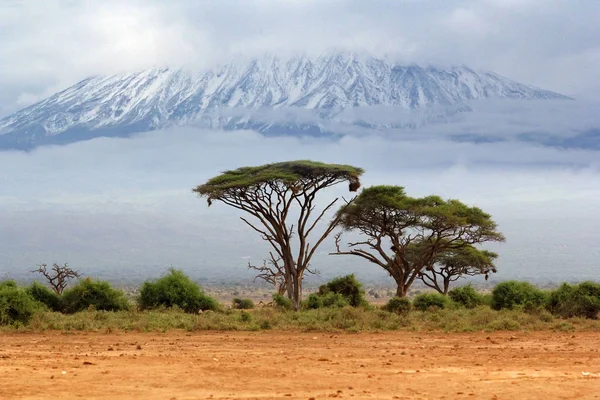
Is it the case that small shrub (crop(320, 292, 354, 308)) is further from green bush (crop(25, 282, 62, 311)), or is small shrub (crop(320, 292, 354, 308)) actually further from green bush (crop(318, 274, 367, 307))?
green bush (crop(25, 282, 62, 311))

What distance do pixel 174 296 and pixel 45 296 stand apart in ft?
17.8

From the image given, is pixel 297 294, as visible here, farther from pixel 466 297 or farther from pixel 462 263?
pixel 462 263

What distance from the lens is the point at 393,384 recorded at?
11.5 metres

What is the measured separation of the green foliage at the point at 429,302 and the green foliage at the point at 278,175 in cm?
661

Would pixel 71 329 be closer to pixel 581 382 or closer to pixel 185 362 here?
pixel 185 362

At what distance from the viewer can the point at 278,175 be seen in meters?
33.6

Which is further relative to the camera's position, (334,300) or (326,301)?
(334,300)

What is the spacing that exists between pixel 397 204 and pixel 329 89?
134 metres

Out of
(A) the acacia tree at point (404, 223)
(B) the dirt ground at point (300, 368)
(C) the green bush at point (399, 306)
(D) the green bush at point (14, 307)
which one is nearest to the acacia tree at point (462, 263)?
(A) the acacia tree at point (404, 223)

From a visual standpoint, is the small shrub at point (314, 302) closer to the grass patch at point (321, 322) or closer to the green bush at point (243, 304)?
the grass patch at point (321, 322)

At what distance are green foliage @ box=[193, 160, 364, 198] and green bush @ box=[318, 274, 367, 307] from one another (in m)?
4.81

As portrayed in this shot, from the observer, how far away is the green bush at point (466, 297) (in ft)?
111

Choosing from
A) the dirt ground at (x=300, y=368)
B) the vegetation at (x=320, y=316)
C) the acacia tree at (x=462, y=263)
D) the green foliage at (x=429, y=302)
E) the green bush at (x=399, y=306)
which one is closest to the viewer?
the dirt ground at (x=300, y=368)

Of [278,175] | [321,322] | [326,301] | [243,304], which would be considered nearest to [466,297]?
[326,301]
